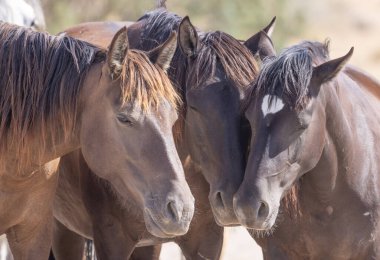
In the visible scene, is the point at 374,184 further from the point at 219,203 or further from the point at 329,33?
the point at 329,33

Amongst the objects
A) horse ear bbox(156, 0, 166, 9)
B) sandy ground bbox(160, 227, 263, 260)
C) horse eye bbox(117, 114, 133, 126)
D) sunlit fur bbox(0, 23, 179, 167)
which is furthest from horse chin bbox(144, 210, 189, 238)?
sandy ground bbox(160, 227, 263, 260)

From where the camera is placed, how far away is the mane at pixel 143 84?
454 centimetres

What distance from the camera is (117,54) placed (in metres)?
4.59

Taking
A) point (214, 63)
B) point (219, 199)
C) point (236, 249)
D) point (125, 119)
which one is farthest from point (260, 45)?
point (236, 249)

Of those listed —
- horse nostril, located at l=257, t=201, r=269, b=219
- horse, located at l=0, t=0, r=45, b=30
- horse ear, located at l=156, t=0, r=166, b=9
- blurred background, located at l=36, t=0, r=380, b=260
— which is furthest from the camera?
blurred background, located at l=36, t=0, r=380, b=260

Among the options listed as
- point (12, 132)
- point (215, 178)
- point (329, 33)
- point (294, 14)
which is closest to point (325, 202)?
point (215, 178)

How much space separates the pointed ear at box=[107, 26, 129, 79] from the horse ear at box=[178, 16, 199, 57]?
712 millimetres

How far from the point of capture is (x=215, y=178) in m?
5.04

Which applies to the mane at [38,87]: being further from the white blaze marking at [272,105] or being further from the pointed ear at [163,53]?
the white blaze marking at [272,105]

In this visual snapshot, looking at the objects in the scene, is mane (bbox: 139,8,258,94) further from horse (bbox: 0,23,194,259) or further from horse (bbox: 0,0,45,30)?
horse (bbox: 0,0,45,30)

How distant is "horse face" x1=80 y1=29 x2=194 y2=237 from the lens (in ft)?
14.5

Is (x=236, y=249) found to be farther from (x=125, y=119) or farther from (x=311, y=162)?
(x=125, y=119)

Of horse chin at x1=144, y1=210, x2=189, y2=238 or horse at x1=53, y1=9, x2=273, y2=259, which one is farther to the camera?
horse at x1=53, y1=9, x2=273, y2=259

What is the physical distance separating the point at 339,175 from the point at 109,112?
4.56ft
